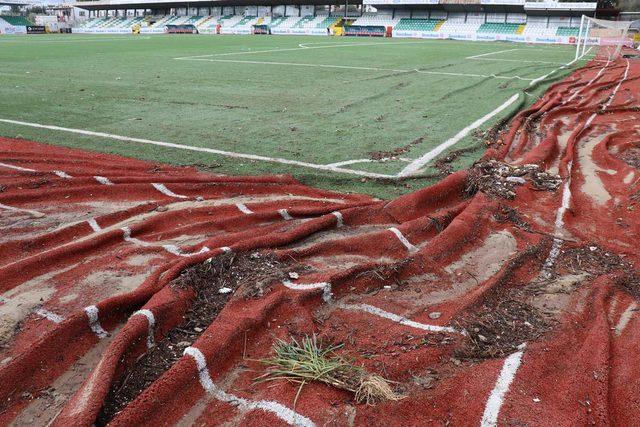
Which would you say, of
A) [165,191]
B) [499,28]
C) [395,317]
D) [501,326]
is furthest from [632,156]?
[499,28]

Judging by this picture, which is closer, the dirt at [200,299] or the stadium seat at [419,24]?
the dirt at [200,299]

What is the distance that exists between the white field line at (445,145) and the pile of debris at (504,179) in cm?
68

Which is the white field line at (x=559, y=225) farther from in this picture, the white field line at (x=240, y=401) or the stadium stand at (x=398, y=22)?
the stadium stand at (x=398, y=22)

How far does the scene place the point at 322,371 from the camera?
7.36ft

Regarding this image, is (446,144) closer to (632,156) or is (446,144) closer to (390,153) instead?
(390,153)

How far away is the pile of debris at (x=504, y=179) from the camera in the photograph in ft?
14.6

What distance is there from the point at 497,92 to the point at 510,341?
890cm

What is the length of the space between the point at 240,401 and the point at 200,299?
85 cm

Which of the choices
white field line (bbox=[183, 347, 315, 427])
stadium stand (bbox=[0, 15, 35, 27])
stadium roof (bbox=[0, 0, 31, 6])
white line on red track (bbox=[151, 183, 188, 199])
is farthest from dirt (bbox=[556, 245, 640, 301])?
stadium roof (bbox=[0, 0, 31, 6])

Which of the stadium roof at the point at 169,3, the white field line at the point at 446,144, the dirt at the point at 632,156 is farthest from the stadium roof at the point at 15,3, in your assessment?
the dirt at the point at 632,156

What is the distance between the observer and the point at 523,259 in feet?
11.0

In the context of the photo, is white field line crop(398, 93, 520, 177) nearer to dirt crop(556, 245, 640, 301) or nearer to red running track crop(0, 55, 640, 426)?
red running track crop(0, 55, 640, 426)

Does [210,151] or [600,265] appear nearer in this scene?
[600,265]

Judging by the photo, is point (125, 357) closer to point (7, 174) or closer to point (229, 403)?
point (229, 403)
